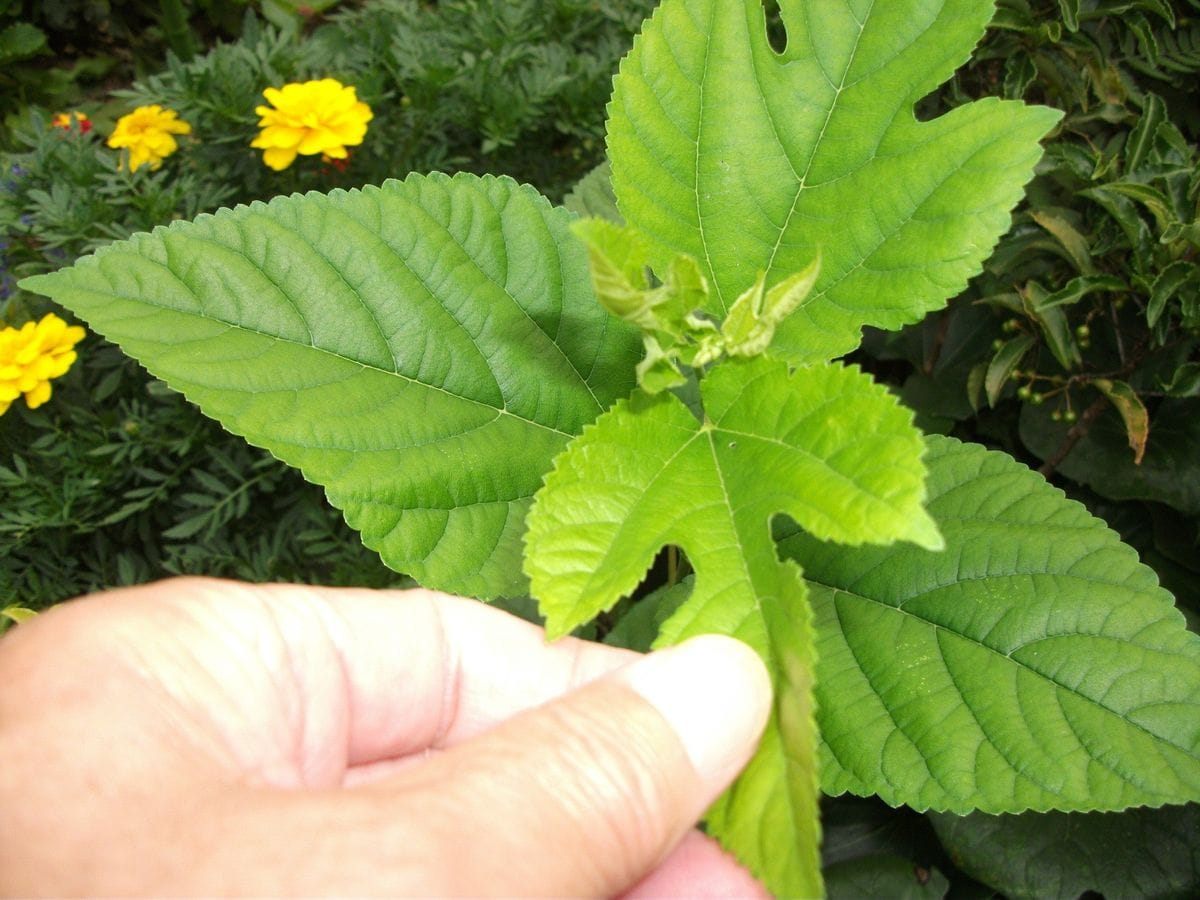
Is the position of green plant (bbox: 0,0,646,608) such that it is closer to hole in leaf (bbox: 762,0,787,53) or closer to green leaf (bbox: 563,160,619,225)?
hole in leaf (bbox: 762,0,787,53)

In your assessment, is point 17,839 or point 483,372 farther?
point 483,372

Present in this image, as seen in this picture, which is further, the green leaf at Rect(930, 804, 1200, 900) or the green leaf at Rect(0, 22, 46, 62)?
the green leaf at Rect(0, 22, 46, 62)

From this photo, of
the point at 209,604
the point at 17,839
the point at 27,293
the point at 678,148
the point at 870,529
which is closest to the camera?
the point at 17,839

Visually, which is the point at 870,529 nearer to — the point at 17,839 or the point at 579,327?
the point at 579,327

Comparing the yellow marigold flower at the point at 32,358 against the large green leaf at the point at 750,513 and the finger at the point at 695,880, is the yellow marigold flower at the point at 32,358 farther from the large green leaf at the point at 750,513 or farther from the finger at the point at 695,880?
the finger at the point at 695,880

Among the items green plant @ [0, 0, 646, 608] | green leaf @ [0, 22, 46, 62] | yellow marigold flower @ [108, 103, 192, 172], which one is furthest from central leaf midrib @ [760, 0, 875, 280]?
green leaf @ [0, 22, 46, 62]

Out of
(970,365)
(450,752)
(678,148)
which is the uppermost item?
(678,148)

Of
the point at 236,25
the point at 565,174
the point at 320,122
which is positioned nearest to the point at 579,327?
the point at 320,122
